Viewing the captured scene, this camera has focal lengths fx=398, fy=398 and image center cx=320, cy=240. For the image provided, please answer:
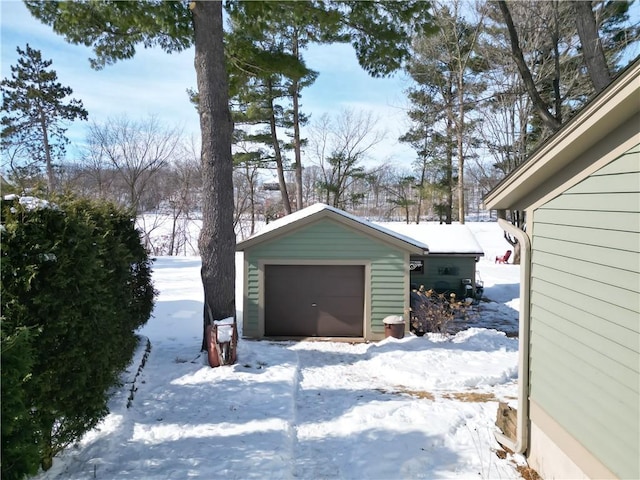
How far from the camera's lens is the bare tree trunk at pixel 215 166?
7973 mm

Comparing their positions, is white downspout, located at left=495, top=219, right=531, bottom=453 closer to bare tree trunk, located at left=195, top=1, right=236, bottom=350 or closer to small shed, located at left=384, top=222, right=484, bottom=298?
bare tree trunk, located at left=195, top=1, right=236, bottom=350

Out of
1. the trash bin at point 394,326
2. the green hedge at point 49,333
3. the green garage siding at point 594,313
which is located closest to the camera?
the green hedge at point 49,333

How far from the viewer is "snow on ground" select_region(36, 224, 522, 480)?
4406 mm

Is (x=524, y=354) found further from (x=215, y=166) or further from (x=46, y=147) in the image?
(x=46, y=147)

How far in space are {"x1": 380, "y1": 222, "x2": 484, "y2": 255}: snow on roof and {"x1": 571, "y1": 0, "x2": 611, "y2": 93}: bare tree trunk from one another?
8.31 meters

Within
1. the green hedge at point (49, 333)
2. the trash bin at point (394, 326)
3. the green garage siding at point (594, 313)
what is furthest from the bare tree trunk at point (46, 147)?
the green garage siding at point (594, 313)

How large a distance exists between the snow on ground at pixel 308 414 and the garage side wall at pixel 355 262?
2.77 ft

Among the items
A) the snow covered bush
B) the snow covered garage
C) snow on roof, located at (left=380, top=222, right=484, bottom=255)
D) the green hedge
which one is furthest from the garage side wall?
the green hedge

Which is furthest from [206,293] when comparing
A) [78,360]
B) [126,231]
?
[78,360]

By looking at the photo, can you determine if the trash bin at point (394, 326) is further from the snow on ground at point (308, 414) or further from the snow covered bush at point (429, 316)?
the snow covered bush at point (429, 316)

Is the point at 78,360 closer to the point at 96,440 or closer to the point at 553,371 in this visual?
the point at 96,440

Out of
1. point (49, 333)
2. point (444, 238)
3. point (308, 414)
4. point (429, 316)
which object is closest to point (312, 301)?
point (429, 316)

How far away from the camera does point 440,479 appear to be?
4273mm

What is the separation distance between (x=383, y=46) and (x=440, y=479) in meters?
8.12
